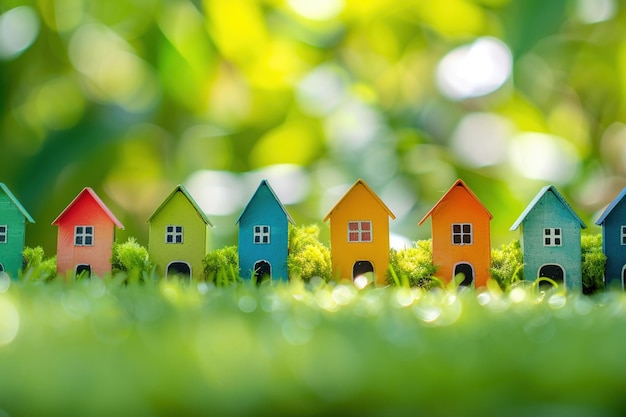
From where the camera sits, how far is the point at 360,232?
45.3 inches

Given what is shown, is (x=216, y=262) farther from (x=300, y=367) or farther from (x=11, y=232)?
(x=300, y=367)

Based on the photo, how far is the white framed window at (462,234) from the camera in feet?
3.74

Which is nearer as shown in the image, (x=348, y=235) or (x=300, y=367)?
(x=300, y=367)

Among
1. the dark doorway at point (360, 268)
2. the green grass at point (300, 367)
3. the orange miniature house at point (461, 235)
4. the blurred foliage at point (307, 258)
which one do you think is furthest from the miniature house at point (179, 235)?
the green grass at point (300, 367)

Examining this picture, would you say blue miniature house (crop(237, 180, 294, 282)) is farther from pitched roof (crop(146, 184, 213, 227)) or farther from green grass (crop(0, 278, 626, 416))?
green grass (crop(0, 278, 626, 416))

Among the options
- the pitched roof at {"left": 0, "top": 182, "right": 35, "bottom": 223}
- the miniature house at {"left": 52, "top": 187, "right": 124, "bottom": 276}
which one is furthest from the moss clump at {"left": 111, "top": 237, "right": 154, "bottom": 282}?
the pitched roof at {"left": 0, "top": 182, "right": 35, "bottom": 223}

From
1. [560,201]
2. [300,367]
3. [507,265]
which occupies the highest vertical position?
[560,201]

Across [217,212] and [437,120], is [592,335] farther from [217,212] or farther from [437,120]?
[437,120]

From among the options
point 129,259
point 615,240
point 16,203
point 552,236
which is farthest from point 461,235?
point 16,203

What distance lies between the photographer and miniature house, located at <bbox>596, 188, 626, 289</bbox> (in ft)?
3.70

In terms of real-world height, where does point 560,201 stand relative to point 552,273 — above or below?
above

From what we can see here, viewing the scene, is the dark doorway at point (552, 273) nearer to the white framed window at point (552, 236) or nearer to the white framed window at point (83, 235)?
the white framed window at point (552, 236)

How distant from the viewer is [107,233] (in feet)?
3.83

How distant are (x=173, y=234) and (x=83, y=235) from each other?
15 centimetres
